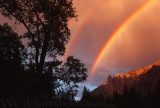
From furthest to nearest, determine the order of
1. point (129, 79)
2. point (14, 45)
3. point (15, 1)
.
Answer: point (129, 79) → point (15, 1) → point (14, 45)

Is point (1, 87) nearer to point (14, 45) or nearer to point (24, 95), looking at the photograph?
point (24, 95)

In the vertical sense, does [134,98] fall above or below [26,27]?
below

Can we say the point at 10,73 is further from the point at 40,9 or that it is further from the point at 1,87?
the point at 40,9

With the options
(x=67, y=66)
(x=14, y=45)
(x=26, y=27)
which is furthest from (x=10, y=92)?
(x=26, y=27)

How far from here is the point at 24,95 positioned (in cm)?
729

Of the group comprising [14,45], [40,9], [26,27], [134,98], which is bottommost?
[134,98]

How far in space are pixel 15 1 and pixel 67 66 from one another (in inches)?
272

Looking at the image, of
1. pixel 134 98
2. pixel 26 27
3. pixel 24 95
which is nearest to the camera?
pixel 24 95

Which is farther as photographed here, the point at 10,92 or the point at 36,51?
the point at 36,51

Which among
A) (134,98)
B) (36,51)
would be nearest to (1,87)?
(36,51)

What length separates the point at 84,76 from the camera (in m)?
12.8

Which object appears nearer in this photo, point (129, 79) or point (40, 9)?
point (40, 9)

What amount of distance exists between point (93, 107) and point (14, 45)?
783 centimetres

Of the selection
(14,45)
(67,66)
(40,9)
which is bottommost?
(67,66)
